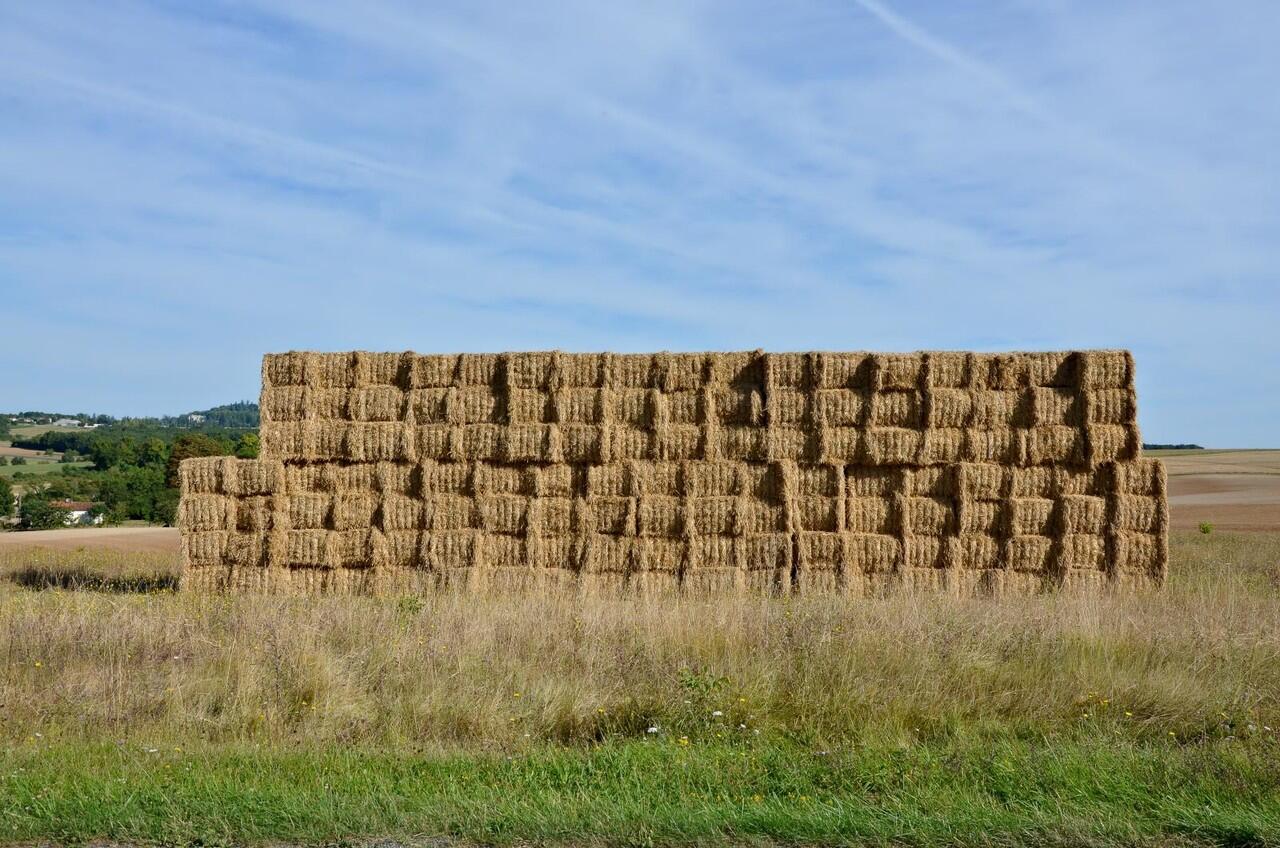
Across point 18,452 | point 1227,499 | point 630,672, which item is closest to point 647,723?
point 630,672

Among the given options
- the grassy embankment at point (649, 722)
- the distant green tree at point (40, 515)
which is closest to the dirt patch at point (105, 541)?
the grassy embankment at point (649, 722)

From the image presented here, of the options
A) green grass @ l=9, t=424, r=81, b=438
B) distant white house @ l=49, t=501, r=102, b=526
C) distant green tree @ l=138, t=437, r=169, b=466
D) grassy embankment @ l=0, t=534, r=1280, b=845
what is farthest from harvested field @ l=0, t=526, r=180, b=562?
green grass @ l=9, t=424, r=81, b=438

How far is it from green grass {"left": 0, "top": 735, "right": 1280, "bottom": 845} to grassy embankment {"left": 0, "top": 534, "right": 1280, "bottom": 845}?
2 cm

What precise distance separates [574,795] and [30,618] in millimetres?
6592

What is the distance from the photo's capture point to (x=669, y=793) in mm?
6375

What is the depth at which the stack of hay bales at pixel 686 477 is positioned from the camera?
15.4 metres

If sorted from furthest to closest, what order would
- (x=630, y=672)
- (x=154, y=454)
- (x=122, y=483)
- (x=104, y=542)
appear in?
(x=154, y=454) < (x=122, y=483) < (x=104, y=542) < (x=630, y=672)

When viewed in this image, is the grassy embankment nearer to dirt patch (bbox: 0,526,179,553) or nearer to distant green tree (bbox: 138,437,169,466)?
dirt patch (bbox: 0,526,179,553)

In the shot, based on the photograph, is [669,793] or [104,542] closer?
[669,793]

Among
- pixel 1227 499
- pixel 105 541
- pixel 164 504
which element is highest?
pixel 1227 499

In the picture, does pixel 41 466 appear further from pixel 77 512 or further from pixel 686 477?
pixel 686 477

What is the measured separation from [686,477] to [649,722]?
802 centimetres

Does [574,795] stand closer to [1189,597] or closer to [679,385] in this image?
[1189,597]

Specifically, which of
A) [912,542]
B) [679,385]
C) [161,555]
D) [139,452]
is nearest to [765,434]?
[679,385]
